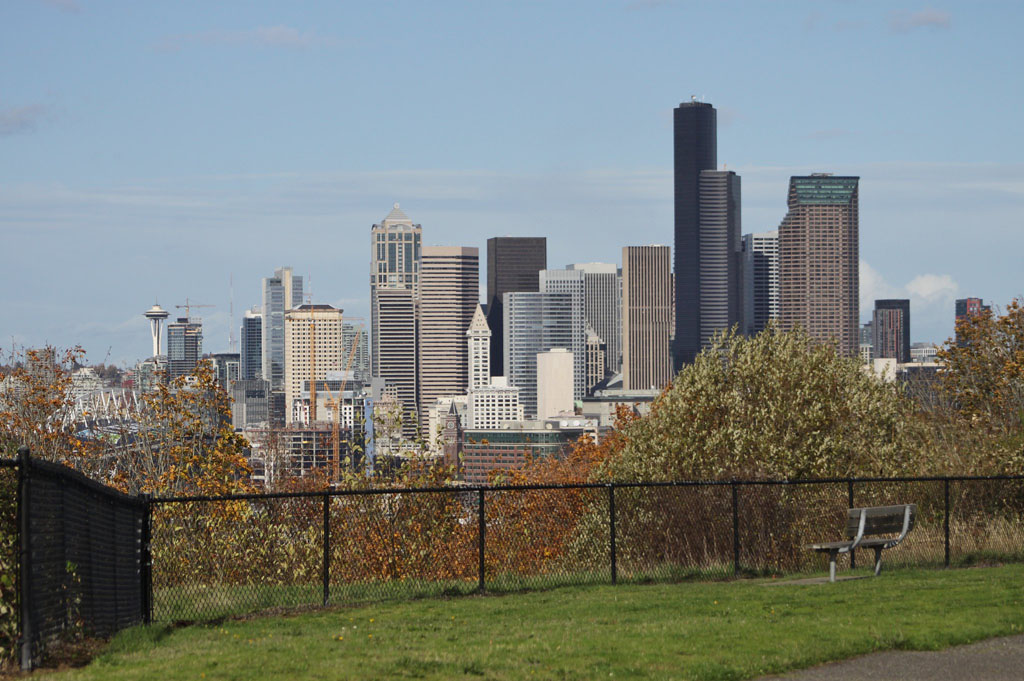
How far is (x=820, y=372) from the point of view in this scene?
26469 millimetres

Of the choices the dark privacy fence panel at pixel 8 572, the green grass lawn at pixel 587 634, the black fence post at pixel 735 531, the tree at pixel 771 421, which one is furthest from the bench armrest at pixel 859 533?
the dark privacy fence panel at pixel 8 572

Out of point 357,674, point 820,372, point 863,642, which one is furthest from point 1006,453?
point 357,674

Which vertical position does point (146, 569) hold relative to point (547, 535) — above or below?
above

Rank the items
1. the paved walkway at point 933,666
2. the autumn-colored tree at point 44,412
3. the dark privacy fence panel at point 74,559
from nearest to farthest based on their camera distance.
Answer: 1. the paved walkway at point 933,666
2. the dark privacy fence panel at point 74,559
3. the autumn-colored tree at point 44,412

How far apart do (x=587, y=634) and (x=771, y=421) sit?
536 inches

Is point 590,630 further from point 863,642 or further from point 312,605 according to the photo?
point 312,605

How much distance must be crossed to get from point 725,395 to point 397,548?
9.68 meters

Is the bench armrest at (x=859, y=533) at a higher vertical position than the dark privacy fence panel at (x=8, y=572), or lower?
lower

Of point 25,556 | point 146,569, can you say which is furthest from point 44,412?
point 25,556

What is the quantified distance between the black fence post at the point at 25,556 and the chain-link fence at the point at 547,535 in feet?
15.3

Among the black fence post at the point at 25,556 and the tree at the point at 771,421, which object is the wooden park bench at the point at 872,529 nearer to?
the tree at the point at 771,421

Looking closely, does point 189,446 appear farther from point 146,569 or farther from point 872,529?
point 872,529

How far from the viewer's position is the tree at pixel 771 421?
24656 millimetres

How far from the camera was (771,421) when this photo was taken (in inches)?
995
